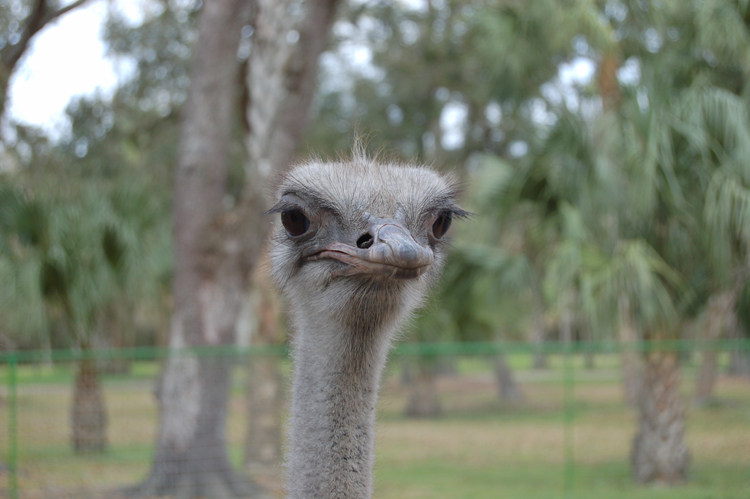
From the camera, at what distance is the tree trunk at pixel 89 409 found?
17.8 feet

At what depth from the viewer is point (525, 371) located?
22.5 ft

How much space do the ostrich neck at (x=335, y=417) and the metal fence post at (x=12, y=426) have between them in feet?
12.4

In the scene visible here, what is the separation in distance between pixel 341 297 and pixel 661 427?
604 cm

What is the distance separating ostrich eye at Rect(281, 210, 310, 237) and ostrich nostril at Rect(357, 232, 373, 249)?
20 cm

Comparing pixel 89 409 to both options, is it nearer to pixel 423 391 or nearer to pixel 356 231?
pixel 423 391

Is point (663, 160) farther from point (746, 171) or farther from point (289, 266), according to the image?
point (289, 266)

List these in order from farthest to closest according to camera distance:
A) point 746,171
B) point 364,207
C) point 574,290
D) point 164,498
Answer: point 574,290 → point 746,171 → point 164,498 → point 364,207

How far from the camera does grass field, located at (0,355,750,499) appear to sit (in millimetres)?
5188

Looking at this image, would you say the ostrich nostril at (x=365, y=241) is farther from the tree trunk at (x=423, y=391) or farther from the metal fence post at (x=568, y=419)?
the tree trunk at (x=423, y=391)

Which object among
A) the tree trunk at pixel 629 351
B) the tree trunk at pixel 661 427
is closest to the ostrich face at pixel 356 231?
the tree trunk at pixel 629 351

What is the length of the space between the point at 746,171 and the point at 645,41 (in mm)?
2088

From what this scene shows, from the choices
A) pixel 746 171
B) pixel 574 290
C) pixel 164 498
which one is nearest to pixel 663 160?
pixel 746 171

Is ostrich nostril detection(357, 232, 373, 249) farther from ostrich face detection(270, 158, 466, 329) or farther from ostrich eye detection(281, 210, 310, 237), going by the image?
ostrich eye detection(281, 210, 310, 237)

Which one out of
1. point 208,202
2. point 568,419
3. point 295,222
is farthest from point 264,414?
point 295,222
